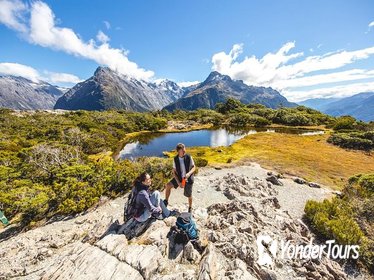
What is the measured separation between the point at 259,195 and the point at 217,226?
7639 millimetres

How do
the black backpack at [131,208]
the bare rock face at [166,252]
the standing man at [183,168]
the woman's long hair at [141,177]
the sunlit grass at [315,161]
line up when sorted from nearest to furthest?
1. the bare rock face at [166,252]
2. the woman's long hair at [141,177]
3. the black backpack at [131,208]
4. the standing man at [183,168]
5. the sunlit grass at [315,161]

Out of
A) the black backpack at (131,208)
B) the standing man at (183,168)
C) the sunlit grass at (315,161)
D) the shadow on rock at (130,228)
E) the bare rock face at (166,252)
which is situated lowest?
the sunlit grass at (315,161)

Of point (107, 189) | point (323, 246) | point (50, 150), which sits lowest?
point (323, 246)

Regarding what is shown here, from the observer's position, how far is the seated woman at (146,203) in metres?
9.39

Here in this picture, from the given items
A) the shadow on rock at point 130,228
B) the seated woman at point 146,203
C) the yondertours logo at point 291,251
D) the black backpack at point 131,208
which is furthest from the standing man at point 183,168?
the yondertours logo at point 291,251

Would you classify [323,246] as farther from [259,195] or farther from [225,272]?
[225,272]

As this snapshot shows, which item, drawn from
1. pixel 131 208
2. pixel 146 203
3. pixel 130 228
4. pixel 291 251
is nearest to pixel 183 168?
pixel 146 203

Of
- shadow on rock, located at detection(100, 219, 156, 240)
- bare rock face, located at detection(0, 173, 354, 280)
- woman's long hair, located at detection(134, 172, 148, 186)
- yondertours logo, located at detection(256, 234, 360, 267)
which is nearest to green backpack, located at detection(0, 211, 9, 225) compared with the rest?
bare rock face, located at detection(0, 173, 354, 280)

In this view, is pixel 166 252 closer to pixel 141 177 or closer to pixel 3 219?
pixel 141 177

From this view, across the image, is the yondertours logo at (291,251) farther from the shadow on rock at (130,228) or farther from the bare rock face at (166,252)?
the shadow on rock at (130,228)

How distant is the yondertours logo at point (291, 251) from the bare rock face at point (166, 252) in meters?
0.23

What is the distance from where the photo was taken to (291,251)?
10.4 meters

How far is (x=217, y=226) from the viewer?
1095 cm

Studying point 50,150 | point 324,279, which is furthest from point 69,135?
point 324,279
